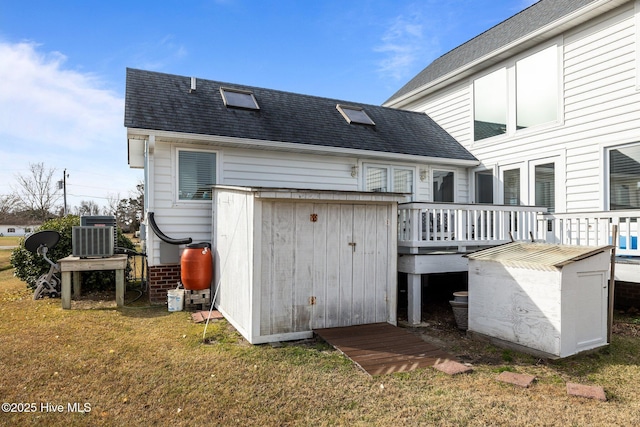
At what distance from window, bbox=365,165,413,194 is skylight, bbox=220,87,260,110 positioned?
3233 millimetres

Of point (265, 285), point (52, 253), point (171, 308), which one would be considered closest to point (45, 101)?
point (52, 253)

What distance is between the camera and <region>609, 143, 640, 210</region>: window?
7.22m

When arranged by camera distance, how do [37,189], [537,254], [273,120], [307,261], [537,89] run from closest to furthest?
[537,254] → [307,261] → [537,89] → [273,120] → [37,189]

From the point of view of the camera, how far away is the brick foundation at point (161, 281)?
7.55 m

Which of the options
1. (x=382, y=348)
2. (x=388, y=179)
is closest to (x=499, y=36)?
(x=388, y=179)

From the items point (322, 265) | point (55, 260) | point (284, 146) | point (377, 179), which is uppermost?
point (284, 146)

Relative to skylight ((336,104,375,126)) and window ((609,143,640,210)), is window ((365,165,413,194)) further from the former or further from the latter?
window ((609,143,640,210))

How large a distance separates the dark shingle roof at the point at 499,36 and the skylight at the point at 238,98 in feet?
18.9

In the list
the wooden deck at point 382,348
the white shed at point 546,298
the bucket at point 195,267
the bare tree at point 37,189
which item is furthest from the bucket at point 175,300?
the bare tree at point 37,189

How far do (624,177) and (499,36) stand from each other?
5206 millimetres

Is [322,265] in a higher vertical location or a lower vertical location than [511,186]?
lower

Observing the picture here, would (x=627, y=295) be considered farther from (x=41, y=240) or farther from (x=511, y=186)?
(x=41, y=240)

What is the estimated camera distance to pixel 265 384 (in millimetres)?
3844

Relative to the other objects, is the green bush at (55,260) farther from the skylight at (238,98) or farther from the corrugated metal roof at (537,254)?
the corrugated metal roof at (537,254)
